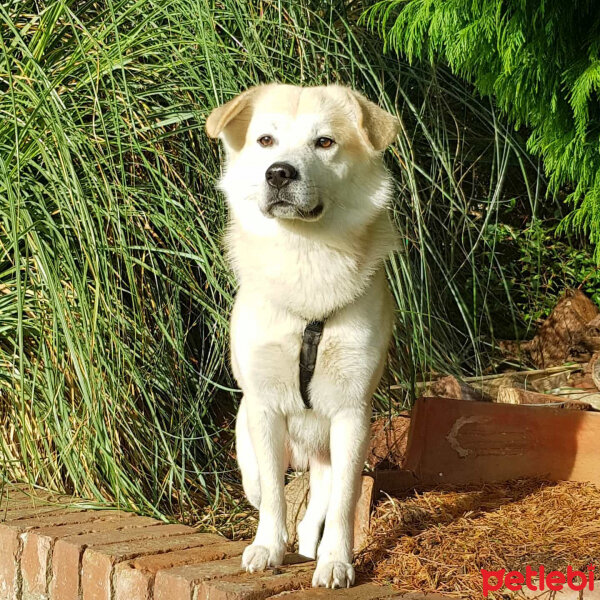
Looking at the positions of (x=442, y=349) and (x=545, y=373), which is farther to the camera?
(x=545, y=373)

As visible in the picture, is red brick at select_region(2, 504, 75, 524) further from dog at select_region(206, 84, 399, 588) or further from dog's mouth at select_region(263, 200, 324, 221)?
dog's mouth at select_region(263, 200, 324, 221)

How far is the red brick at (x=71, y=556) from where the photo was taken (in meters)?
2.31

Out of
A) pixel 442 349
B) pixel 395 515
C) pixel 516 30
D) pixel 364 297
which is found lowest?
pixel 395 515

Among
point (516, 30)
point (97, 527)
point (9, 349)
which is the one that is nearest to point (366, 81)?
point (516, 30)

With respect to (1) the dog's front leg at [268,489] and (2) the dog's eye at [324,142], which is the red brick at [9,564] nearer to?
(1) the dog's front leg at [268,489]

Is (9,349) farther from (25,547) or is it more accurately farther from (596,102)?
(596,102)

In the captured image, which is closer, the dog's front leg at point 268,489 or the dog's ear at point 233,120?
the dog's front leg at point 268,489

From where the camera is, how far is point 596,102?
2705 mm

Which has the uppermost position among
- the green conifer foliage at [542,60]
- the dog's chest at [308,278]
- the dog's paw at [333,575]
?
the green conifer foliage at [542,60]

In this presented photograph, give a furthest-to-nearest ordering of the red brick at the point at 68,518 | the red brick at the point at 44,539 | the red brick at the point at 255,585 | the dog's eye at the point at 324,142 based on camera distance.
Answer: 1. the red brick at the point at 68,518
2. the red brick at the point at 44,539
3. the dog's eye at the point at 324,142
4. the red brick at the point at 255,585

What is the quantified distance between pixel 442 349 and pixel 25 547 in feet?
5.93

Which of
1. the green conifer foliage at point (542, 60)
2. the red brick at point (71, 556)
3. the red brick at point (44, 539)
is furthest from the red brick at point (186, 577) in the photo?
the green conifer foliage at point (542, 60)

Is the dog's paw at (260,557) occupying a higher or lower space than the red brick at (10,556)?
higher

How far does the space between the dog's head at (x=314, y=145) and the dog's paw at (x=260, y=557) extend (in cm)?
86
